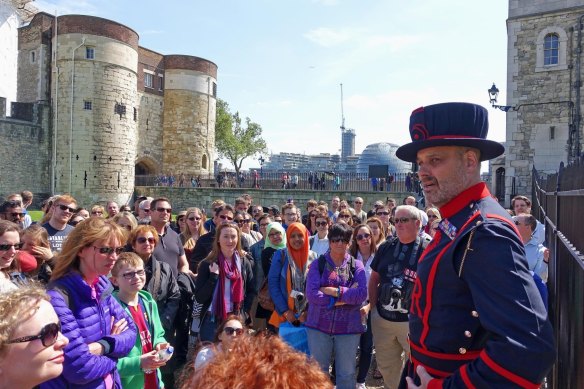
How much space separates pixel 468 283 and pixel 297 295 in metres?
3.45

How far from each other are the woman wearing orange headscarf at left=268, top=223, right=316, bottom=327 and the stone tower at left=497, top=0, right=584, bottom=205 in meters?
16.3

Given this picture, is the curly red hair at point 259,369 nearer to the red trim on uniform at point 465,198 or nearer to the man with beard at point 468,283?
→ the man with beard at point 468,283

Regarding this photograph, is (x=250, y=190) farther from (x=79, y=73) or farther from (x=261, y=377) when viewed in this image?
(x=261, y=377)

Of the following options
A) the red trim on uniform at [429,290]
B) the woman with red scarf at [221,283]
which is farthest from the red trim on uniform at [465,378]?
the woman with red scarf at [221,283]

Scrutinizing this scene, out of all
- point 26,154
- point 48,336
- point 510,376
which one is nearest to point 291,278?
point 48,336

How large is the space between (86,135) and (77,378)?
31.5 metres

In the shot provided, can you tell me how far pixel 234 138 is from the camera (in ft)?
176

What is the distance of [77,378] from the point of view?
2787mm

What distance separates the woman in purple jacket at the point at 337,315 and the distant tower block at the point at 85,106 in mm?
29720

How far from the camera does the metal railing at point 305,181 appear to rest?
23875 mm

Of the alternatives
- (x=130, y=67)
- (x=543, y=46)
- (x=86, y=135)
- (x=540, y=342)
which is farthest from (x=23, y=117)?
(x=540, y=342)

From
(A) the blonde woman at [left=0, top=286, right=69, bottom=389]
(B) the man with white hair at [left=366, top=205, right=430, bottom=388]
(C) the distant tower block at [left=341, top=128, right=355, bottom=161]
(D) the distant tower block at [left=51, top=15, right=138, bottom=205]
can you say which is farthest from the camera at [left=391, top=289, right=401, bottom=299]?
(C) the distant tower block at [left=341, top=128, right=355, bottom=161]

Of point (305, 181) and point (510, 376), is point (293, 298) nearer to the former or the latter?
point (510, 376)

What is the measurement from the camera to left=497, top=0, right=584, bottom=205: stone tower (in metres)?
18.9
